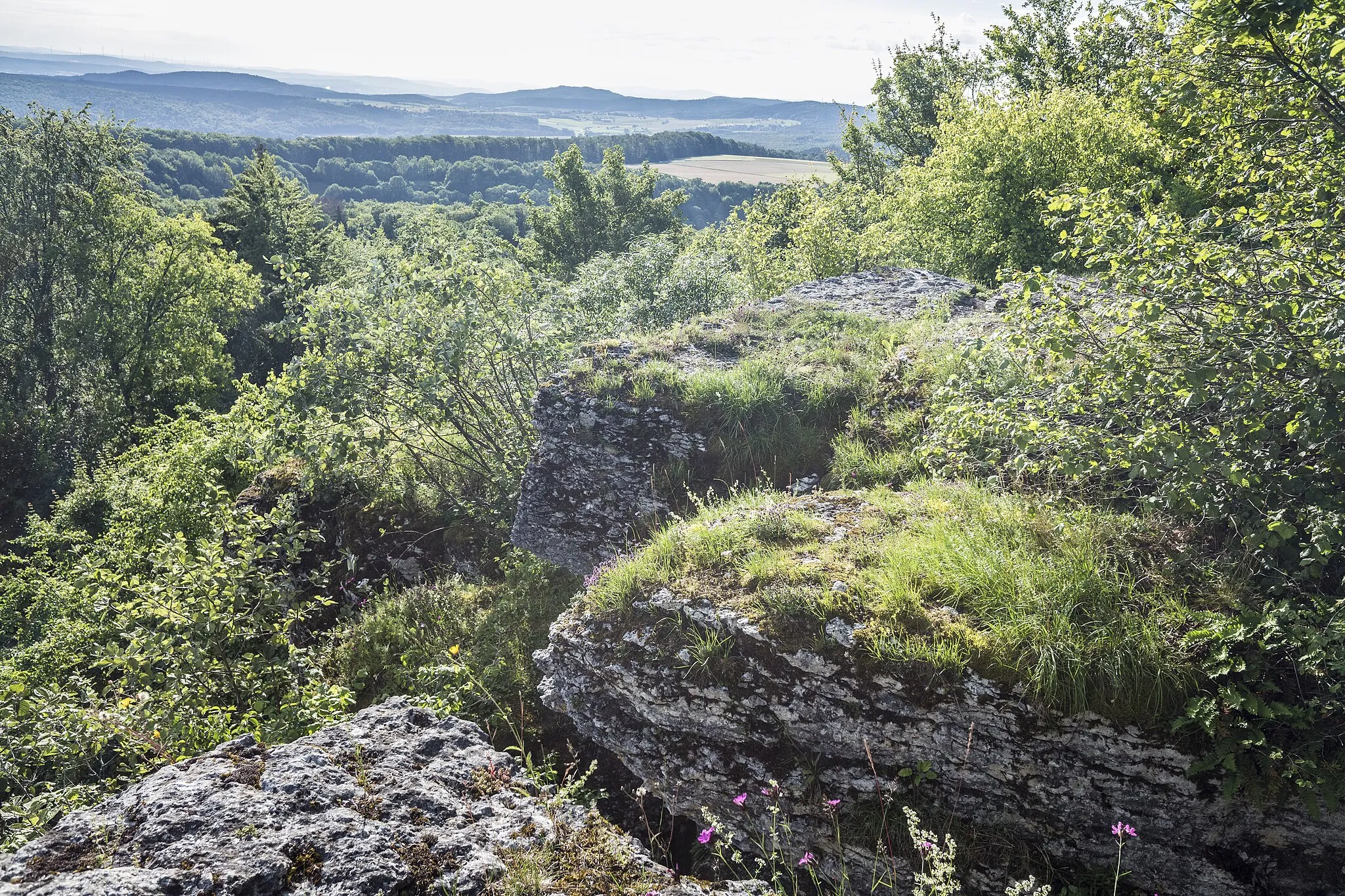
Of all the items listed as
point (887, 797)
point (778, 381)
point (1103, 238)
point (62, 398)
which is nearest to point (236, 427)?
point (778, 381)

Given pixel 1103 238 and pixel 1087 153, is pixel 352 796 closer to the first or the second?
pixel 1103 238

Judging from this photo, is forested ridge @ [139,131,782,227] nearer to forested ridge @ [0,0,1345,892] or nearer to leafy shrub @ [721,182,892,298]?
leafy shrub @ [721,182,892,298]

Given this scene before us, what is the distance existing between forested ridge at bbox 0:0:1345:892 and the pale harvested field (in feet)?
442

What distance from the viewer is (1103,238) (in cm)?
530

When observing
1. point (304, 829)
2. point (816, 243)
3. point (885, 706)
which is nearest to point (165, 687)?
point (304, 829)

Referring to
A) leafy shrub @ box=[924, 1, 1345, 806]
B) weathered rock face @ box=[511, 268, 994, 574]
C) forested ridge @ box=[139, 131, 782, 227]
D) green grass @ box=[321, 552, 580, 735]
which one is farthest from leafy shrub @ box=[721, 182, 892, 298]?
forested ridge @ box=[139, 131, 782, 227]

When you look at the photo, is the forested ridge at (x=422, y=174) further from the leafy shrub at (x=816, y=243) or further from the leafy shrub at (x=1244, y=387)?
the leafy shrub at (x=1244, y=387)

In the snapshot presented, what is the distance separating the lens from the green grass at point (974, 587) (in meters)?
4.47

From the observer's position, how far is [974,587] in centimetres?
516

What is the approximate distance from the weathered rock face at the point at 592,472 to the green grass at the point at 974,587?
7.02 feet

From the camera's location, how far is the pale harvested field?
151 meters

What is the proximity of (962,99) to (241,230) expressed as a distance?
1496 inches

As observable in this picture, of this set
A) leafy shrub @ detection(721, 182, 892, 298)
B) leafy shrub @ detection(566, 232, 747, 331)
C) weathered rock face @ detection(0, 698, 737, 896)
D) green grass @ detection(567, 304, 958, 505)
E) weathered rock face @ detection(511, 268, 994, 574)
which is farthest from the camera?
leafy shrub @ detection(721, 182, 892, 298)

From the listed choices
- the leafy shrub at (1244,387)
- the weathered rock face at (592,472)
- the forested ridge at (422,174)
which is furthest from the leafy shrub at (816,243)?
the forested ridge at (422,174)
